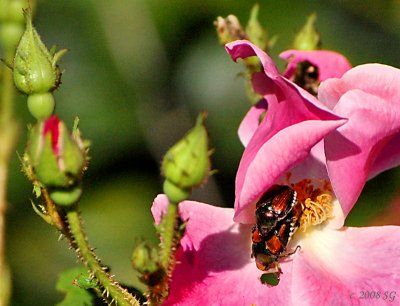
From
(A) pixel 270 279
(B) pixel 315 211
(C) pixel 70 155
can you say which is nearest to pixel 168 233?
(C) pixel 70 155

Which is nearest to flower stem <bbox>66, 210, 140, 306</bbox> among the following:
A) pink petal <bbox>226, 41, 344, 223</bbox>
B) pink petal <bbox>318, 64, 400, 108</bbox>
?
pink petal <bbox>226, 41, 344, 223</bbox>

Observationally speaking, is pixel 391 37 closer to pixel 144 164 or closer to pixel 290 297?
pixel 144 164

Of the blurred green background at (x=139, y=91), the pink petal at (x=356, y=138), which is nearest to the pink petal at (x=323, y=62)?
the pink petal at (x=356, y=138)

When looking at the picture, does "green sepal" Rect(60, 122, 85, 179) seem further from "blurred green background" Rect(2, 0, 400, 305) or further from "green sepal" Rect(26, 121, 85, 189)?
"blurred green background" Rect(2, 0, 400, 305)

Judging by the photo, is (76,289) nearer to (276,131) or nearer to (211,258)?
(211,258)

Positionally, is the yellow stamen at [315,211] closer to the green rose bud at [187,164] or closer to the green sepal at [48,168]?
the green rose bud at [187,164]

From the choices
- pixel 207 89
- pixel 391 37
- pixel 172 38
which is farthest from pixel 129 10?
pixel 391 37

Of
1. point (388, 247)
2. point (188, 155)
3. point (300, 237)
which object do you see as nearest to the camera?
point (188, 155)
